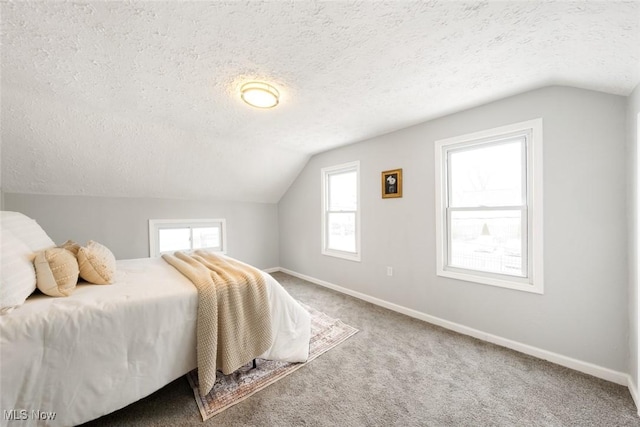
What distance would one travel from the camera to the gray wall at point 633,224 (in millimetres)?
1490

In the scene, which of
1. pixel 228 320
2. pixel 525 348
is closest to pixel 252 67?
pixel 228 320

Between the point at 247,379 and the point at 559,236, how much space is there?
271cm

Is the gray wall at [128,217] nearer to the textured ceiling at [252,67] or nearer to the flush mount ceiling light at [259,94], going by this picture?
the textured ceiling at [252,67]

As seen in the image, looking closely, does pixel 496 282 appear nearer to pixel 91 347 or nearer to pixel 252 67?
pixel 252 67

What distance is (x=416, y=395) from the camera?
1586 mm

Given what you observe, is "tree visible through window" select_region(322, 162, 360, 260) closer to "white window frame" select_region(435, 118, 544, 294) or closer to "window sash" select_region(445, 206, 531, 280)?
"window sash" select_region(445, 206, 531, 280)

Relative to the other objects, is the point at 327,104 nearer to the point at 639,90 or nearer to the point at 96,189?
the point at 639,90

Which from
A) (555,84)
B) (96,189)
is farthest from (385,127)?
A: (96,189)

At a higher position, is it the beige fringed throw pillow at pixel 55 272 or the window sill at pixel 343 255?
the beige fringed throw pillow at pixel 55 272

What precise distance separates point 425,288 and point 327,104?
2274mm

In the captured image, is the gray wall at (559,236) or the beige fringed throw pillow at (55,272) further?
the gray wall at (559,236)

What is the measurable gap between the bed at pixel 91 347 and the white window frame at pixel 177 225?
187cm
